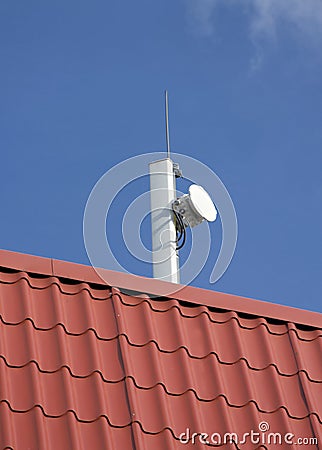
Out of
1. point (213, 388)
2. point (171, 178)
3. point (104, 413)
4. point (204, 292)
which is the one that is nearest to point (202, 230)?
point (171, 178)

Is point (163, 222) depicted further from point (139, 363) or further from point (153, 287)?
point (139, 363)

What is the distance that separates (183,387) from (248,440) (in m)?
0.43

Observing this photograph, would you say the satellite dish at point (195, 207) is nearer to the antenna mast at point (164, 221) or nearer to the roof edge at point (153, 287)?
the antenna mast at point (164, 221)

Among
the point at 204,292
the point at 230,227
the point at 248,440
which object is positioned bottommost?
the point at 248,440

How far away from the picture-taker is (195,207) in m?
7.69

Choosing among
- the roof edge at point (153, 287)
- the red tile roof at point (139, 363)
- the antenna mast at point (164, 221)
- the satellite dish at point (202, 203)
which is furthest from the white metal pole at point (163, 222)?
the red tile roof at point (139, 363)

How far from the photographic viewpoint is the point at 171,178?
25.7ft

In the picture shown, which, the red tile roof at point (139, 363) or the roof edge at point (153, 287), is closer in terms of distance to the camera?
the red tile roof at point (139, 363)

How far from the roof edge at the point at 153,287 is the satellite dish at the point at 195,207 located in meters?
1.43

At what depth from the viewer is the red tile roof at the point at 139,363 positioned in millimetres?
5336

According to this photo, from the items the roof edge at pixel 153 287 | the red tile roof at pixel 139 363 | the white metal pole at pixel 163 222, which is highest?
the white metal pole at pixel 163 222

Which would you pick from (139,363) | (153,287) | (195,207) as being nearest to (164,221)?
(195,207)

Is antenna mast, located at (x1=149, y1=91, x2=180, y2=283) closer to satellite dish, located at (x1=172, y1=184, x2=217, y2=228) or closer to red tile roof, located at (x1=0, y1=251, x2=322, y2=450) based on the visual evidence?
Result: satellite dish, located at (x1=172, y1=184, x2=217, y2=228)

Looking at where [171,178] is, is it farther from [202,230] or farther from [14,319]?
[14,319]
